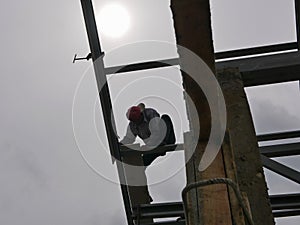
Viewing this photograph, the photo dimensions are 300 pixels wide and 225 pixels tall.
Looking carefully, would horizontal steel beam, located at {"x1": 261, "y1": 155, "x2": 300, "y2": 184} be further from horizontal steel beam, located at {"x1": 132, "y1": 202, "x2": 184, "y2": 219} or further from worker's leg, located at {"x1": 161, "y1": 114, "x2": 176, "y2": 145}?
worker's leg, located at {"x1": 161, "y1": 114, "x2": 176, "y2": 145}

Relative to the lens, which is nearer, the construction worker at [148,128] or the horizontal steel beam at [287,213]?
the horizontal steel beam at [287,213]

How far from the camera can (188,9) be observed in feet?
7.73

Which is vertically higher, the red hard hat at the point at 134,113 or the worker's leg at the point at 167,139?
the red hard hat at the point at 134,113

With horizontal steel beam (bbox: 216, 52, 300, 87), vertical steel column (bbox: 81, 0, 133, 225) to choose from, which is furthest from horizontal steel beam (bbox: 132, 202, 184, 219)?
horizontal steel beam (bbox: 216, 52, 300, 87)

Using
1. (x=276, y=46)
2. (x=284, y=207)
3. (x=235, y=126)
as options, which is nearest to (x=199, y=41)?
(x=235, y=126)

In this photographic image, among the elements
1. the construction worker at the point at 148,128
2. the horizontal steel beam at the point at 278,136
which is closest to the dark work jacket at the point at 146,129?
the construction worker at the point at 148,128

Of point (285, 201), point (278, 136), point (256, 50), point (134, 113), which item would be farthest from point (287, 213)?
point (134, 113)

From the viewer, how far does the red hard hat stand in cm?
678

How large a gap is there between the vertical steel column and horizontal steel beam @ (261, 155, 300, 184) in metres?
1.76

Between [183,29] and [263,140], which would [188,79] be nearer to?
[183,29]

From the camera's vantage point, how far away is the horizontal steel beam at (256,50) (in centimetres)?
551

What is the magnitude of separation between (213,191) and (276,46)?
3437 mm

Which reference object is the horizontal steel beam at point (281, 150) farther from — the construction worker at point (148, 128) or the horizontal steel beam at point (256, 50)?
the horizontal steel beam at point (256, 50)

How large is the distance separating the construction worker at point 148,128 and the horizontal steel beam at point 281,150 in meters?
1.24
